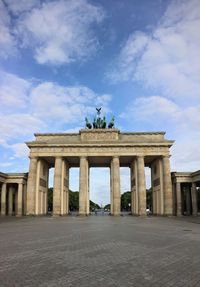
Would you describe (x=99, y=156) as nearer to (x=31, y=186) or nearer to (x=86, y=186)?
(x=86, y=186)

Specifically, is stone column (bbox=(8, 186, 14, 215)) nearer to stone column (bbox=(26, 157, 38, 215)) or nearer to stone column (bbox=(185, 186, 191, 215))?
stone column (bbox=(26, 157, 38, 215))

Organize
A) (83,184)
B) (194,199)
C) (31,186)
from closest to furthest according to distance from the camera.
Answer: (31,186), (83,184), (194,199)

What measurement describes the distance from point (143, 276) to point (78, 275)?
1.77 meters

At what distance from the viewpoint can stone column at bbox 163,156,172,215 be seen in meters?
59.0

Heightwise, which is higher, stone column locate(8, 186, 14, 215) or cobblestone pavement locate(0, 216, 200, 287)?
stone column locate(8, 186, 14, 215)

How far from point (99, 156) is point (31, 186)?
46.2 feet

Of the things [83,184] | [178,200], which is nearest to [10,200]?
[83,184]

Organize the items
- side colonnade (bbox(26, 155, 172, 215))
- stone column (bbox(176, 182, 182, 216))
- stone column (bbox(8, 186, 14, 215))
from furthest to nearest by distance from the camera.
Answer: stone column (bbox(8, 186, 14, 215)), stone column (bbox(176, 182, 182, 216)), side colonnade (bbox(26, 155, 172, 215))

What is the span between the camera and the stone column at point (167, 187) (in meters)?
59.0

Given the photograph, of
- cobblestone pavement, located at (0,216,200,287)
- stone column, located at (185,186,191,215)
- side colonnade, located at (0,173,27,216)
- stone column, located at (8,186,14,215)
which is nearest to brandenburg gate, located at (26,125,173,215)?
side colonnade, located at (0,173,27,216)

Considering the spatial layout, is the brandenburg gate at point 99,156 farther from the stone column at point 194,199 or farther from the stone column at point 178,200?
the stone column at point 194,199

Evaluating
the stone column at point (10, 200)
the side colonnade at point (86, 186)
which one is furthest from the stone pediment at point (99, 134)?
the stone column at point (10, 200)

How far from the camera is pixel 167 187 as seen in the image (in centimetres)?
5966

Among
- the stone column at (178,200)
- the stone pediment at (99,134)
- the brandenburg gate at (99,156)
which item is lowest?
the stone column at (178,200)
